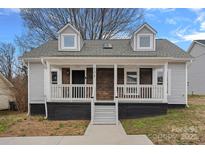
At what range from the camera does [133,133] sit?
964 centimetres

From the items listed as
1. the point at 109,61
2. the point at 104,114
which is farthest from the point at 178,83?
the point at 104,114

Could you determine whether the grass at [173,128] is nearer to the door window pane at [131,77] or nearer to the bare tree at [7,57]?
→ the door window pane at [131,77]

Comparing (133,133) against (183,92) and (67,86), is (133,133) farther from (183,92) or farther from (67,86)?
(183,92)

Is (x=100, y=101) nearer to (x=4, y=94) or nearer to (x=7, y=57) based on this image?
(x=4, y=94)

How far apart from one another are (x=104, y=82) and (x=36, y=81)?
435 centimetres

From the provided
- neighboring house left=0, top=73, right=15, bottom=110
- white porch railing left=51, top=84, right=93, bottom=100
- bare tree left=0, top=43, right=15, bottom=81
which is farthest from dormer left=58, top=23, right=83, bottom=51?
bare tree left=0, top=43, right=15, bottom=81

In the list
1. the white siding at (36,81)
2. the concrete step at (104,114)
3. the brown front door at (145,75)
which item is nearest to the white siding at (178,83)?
the brown front door at (145,75)

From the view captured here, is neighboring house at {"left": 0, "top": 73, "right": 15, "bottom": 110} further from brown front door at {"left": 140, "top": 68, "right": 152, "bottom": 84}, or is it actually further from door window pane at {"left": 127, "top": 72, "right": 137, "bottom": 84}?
brown front door at {"left": 140, "top": 68, "right": 152, "bottom": 84}

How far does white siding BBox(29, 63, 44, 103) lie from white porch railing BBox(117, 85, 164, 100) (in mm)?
4977

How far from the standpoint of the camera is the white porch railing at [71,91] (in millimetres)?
13734

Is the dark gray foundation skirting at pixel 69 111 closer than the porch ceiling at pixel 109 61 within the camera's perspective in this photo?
Yes

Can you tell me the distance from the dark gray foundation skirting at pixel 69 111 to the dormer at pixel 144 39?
16.8 feet
